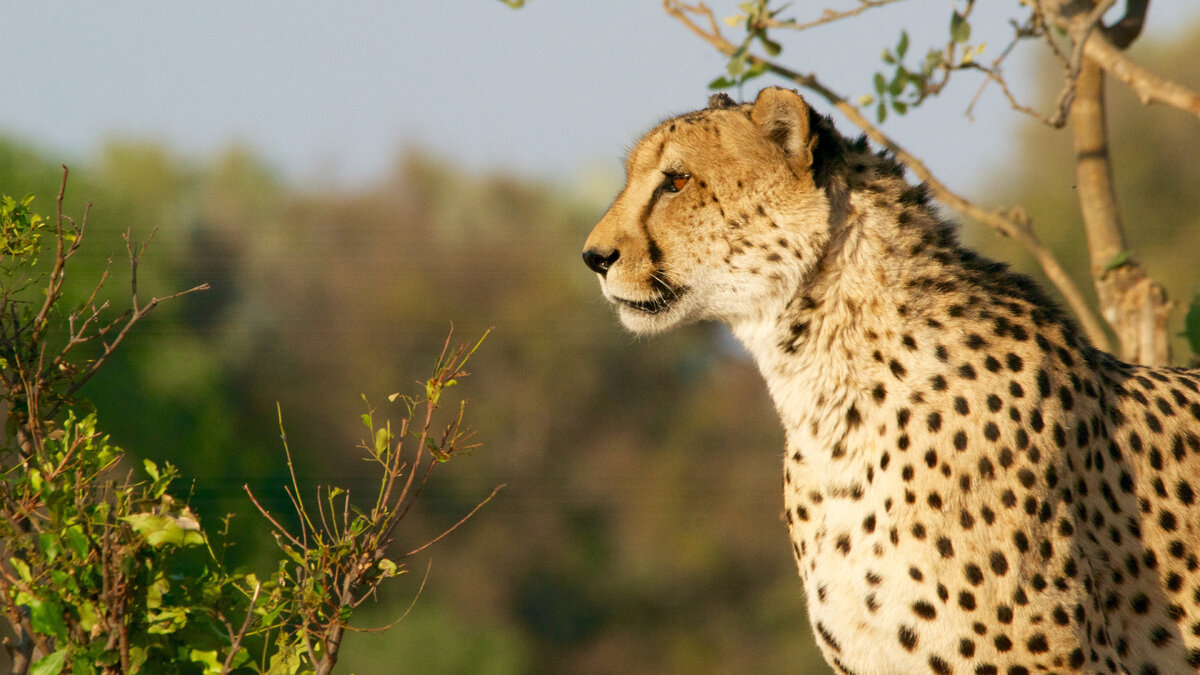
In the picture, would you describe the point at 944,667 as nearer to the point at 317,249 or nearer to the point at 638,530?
the point at 638,530

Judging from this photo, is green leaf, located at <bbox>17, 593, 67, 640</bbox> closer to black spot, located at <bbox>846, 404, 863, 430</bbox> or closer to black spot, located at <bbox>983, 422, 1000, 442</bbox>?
black spot, located at <bbox>846, 404, 863, 430</bbox>

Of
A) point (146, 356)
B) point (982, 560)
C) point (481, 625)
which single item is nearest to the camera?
point (982, 560)

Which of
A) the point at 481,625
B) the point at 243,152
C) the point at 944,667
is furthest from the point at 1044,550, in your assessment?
the point at 243,152

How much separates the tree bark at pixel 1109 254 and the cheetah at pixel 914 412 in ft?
3.43

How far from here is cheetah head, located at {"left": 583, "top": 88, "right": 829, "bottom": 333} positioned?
2.31 meters

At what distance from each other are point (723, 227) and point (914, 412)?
A: 46 centimetres

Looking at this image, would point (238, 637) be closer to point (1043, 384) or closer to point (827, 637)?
point (827, 637)

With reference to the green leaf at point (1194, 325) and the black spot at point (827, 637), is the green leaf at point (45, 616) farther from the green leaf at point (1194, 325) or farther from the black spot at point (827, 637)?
the green leaf at point (1194, 325)

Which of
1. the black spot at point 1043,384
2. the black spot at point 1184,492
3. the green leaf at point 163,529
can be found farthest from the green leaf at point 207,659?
the black spot at point 1184,492

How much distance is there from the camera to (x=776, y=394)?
238 cm

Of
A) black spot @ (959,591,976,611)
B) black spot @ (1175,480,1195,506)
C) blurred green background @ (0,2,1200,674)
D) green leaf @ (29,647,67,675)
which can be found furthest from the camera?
blurred green background @ (0,2,1200,674)

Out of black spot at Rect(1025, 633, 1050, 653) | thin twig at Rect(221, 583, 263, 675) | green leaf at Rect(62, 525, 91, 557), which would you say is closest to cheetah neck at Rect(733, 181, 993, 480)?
black spot at Rect(1025, 633, 1050, 653)

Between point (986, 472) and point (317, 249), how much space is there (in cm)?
2877

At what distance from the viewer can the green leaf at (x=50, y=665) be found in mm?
1846
